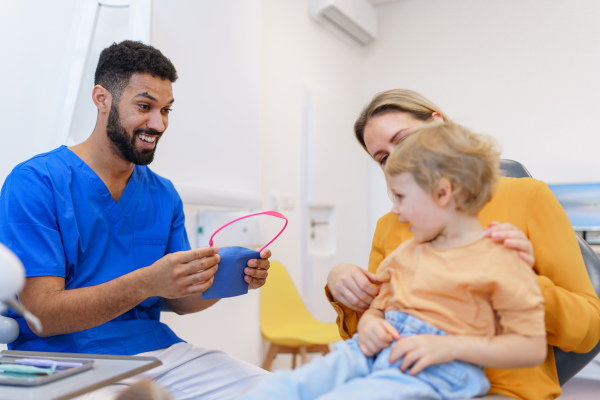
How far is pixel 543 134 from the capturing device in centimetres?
389

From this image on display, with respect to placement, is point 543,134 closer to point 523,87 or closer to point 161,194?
point 523,87

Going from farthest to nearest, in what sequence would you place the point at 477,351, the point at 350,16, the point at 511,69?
the point at 511,69
the point at 350,16
the point at 477,351

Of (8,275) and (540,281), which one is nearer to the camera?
(8,275)

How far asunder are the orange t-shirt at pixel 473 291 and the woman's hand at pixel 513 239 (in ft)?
0.04

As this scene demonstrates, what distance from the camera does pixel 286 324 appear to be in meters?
3.02

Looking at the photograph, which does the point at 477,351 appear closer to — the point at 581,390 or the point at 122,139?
the point at 122,139

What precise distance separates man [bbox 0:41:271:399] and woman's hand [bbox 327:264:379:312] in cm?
34

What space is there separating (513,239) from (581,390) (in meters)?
3.02

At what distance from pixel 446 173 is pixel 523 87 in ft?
11.5

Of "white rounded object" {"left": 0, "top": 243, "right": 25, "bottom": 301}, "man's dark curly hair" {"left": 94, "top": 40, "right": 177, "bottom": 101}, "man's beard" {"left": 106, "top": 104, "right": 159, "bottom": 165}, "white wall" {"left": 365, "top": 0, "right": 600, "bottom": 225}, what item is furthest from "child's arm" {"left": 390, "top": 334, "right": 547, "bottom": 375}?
"white wall" {"left": 365, "top": 0, "right": 600, "bottom": 225}

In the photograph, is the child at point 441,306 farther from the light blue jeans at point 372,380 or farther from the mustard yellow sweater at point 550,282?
the mustard yellow sweater at point 550,282

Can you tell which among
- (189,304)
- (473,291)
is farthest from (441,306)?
(189,304)

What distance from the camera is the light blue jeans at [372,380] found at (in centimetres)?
81

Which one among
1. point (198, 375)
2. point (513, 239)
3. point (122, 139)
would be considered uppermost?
point (122, 139)
